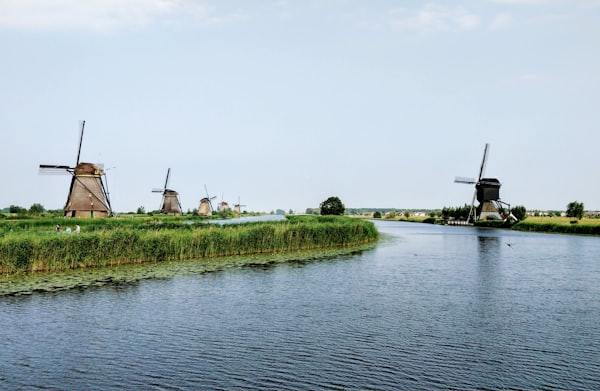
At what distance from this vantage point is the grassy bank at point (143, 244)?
23.3 meters

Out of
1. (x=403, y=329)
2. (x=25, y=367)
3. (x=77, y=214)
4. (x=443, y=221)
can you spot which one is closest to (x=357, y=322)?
(x=403, y=329)

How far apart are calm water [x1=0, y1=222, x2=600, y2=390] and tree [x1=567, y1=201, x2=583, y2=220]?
91663 mm

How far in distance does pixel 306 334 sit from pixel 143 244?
16577 millimetres

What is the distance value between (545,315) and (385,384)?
8127 millimetres

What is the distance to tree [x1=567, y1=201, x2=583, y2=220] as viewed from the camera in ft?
341

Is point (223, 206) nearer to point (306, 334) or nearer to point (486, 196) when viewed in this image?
point (486, 196)

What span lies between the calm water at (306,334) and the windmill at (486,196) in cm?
6652

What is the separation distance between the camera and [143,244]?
2727cm

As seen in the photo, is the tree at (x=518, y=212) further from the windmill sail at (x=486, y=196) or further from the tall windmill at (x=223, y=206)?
the tall windmill at (x=223, y=206)

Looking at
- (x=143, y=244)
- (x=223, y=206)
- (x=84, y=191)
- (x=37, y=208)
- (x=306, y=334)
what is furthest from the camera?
(x=223, y=206)

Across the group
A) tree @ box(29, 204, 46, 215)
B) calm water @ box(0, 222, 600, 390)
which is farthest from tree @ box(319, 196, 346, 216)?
calm water @ box(0, 222, 600, 390)

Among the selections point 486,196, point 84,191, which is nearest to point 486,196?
point 486,196

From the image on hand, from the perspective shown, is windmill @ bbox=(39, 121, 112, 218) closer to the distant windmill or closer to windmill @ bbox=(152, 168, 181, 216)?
windmill @ bbox=(152, 168, 181, 216)

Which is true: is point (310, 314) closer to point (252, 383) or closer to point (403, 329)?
point (403, 329)
